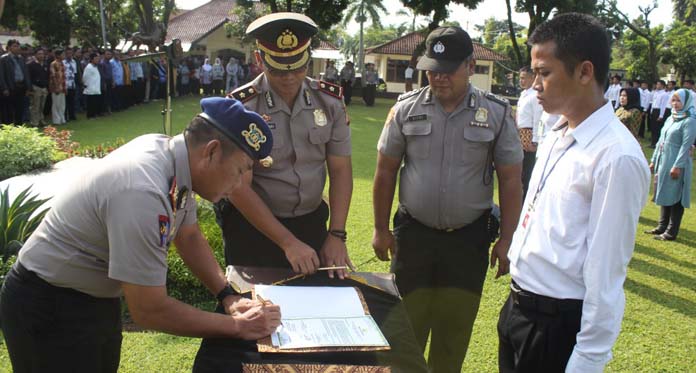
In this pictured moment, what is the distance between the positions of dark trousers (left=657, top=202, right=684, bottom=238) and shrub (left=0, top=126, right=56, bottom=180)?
7470mm

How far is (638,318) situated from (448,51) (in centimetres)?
287

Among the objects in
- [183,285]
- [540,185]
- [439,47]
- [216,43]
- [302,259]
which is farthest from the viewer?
[216,43]

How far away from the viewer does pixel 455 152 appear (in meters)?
2.77

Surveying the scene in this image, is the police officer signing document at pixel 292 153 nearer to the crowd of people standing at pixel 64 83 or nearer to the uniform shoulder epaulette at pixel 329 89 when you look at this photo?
the uniform shoulder epaulette at pixel 329 89

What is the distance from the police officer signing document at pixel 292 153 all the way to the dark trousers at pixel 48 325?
32.6 inches

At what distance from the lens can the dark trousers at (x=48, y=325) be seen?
1.77 meters

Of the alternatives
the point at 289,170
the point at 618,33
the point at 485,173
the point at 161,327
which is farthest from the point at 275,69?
the point at 618,33

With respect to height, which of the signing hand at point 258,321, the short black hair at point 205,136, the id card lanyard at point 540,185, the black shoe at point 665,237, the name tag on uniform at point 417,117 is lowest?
the black shoe at point 665,237

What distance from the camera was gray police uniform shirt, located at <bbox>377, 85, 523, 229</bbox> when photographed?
2746mm

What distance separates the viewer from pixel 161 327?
1616mm

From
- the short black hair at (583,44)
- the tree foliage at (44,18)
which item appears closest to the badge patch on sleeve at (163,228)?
the short black hair at (583,44)

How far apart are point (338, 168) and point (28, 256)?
1449 mm

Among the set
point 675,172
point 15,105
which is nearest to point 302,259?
point 675,172

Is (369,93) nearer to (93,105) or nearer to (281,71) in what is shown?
(93,105)
